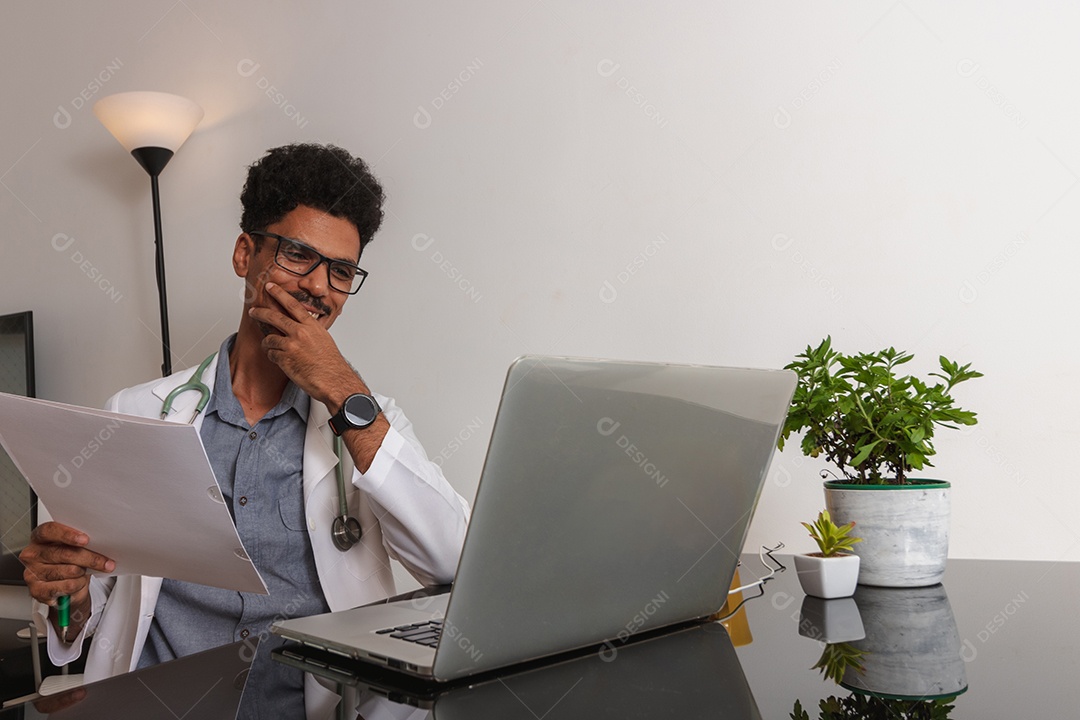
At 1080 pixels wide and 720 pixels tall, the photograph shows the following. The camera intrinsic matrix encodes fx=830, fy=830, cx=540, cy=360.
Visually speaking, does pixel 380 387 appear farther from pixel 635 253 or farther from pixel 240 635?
pixel 240 635

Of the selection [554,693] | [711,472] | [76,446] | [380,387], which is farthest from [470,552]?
[380,387]

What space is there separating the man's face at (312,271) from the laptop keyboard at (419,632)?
76 cm

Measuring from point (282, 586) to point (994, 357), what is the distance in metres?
1.19

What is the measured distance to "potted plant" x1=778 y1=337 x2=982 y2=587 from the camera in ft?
3.28

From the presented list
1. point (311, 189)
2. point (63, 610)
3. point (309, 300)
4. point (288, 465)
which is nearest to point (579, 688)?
point (63, 610)

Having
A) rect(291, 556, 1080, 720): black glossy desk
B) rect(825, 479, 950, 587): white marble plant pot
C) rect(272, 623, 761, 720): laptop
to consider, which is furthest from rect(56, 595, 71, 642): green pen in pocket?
rect(825, 479, 950, 587): white marble plant pot

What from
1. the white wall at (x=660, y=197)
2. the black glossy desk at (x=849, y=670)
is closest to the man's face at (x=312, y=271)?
the white wall at (x=660, y=197)

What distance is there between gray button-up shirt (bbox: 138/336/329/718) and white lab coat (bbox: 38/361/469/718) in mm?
29

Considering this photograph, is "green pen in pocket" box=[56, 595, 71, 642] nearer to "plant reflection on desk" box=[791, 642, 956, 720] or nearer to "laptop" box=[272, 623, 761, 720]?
"laptop" box=[272, 623, 761, 720]

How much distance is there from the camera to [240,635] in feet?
3.86

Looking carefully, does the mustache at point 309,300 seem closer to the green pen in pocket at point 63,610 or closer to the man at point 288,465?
the man at point 288,465

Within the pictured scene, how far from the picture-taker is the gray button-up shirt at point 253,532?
1217 mm

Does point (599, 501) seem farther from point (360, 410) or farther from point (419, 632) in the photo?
point (360, 410)

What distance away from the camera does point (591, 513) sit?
0.61 metres
